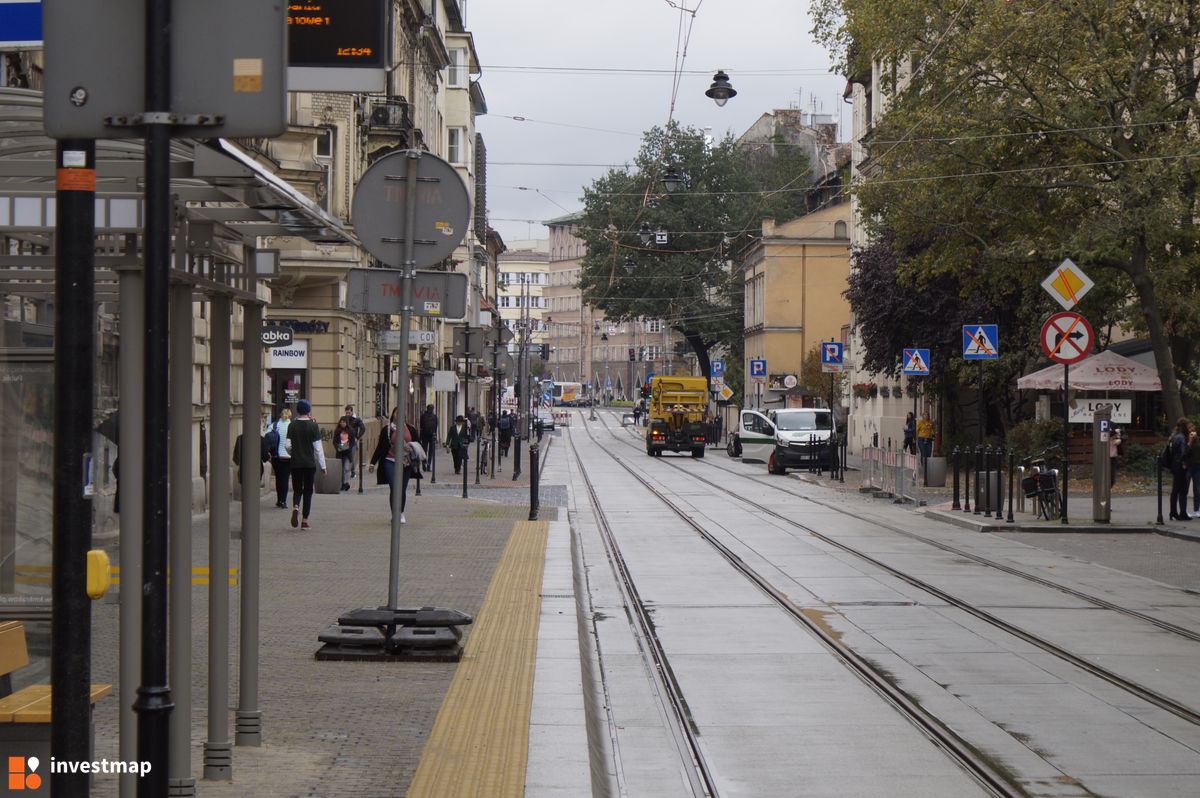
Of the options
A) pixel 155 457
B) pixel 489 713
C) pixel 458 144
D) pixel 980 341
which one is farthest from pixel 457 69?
pixel 155 457

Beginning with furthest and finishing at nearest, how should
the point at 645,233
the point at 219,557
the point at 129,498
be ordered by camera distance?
the point at 645,233, the point at 219,557, the point at 129,498

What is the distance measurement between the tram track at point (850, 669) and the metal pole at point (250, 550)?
81.7 inches

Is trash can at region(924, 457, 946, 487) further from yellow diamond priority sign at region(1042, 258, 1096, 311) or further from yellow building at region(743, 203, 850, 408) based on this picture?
yellow building at region(743, 203, 850, 408)

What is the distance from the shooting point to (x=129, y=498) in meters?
5.36

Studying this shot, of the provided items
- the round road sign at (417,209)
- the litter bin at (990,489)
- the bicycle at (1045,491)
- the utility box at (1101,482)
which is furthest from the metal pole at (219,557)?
the litter bin at (990,489)

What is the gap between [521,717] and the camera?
8.31 metres

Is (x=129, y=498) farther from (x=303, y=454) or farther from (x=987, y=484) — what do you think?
(x=987, y=484)

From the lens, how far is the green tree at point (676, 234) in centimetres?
8638

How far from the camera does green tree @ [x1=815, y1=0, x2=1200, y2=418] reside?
100 ft

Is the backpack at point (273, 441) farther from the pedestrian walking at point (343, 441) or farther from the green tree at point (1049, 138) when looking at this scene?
the green tree at point (1049, 138)

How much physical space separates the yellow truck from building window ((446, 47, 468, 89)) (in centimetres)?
2688

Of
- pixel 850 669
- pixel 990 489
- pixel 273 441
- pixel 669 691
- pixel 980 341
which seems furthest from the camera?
pixel 980 341

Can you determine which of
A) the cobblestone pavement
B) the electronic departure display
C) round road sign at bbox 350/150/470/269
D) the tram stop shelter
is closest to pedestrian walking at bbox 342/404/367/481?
the cobblestone pavement

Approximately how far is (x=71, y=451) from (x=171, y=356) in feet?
6.16
